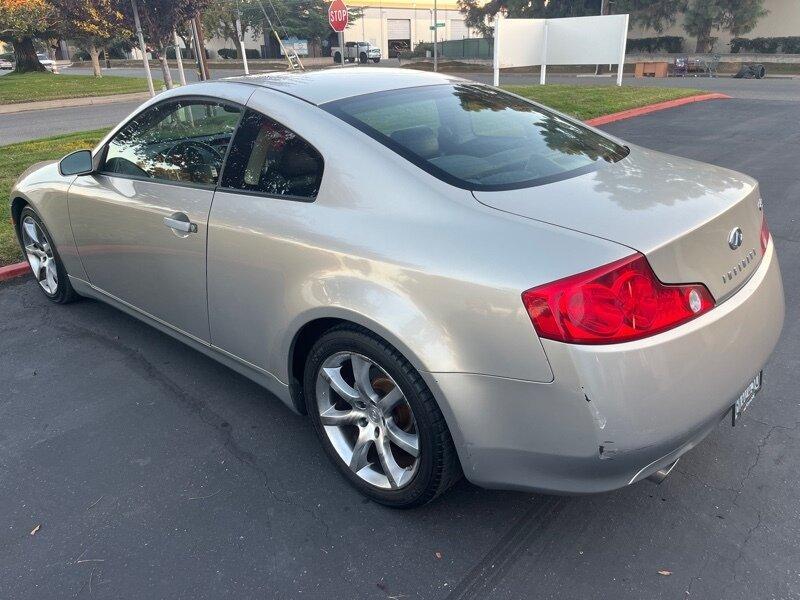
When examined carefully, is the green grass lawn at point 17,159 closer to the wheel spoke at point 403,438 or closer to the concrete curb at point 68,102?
the wheel spoke at point 403,438

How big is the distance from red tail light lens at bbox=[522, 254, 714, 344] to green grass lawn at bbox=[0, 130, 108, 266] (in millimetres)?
5125

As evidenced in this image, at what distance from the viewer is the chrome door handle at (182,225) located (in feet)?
9.39

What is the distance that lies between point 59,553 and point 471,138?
2.34 m

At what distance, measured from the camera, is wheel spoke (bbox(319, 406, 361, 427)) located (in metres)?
2.53

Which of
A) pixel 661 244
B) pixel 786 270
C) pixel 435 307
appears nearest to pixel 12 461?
pixel 435 307

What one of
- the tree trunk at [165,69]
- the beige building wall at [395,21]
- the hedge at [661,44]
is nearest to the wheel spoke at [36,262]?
the tree trunk at [165,69]

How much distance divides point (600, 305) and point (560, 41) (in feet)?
59.7

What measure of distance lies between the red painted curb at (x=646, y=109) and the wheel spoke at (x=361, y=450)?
365 inches

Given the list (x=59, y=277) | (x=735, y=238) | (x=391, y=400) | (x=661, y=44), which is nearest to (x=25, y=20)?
(x=59, y=277)

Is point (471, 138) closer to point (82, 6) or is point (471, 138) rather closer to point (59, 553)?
point (59, 553)

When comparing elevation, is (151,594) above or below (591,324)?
below

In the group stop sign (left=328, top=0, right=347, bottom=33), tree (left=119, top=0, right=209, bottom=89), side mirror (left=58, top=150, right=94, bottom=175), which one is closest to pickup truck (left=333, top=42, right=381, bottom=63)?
stop sign (left=328, top=0, right=347, bottom=33)

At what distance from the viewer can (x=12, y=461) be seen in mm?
2887

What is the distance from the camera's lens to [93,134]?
11.3 metres
